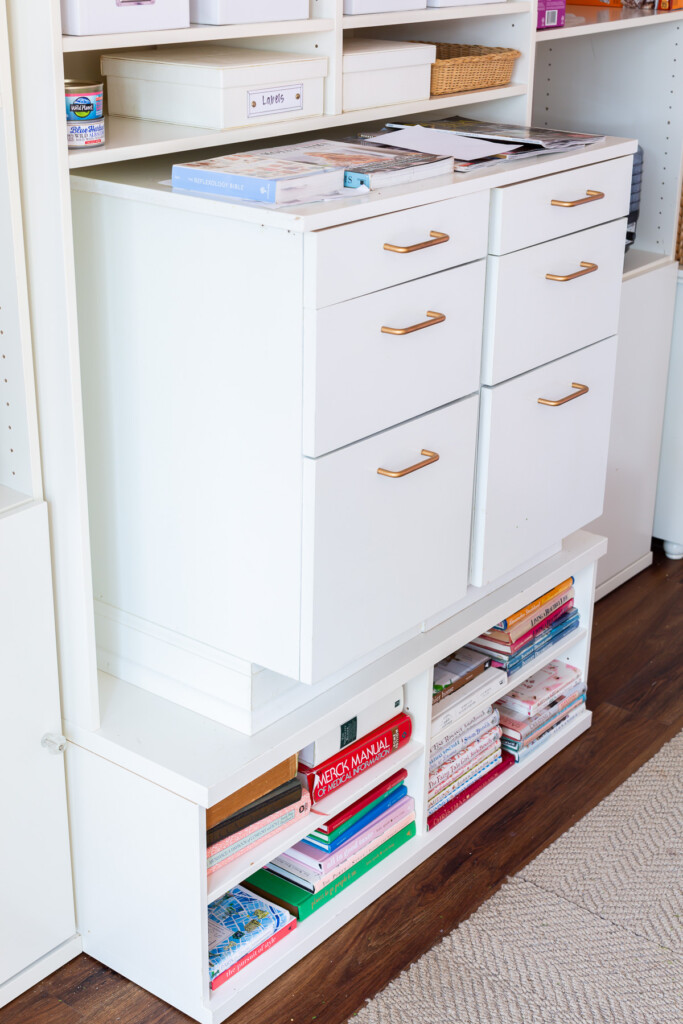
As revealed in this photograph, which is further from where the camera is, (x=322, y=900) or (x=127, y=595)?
(x=322, y=900)

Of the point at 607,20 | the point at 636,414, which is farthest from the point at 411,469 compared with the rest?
the point at 636,414

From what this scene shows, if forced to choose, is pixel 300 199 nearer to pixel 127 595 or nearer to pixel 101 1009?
pixel 127 595

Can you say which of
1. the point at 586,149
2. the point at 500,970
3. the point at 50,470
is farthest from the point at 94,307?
the point at 500,970

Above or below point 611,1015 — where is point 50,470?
above

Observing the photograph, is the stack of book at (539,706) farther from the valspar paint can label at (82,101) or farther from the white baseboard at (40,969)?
the valspar paint can label at (82,101)

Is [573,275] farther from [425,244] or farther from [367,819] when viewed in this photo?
[367,819]

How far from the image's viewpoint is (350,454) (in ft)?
4.63

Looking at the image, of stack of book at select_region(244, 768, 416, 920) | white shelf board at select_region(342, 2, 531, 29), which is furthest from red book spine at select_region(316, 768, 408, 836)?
white shelf board at select_region(342, 2, 531, 29)

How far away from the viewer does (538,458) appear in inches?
70.2

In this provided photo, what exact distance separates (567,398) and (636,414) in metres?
0.87

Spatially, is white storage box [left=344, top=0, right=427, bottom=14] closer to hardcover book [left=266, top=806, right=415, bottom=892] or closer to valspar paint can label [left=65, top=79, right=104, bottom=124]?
valspar paint can label [left=65, top=79, right=104, bottom=124]

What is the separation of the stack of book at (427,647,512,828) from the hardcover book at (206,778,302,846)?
30 centimetres

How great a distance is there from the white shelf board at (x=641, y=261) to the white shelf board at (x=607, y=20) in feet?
1.48

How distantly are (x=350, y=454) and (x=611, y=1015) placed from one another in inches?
32.9
